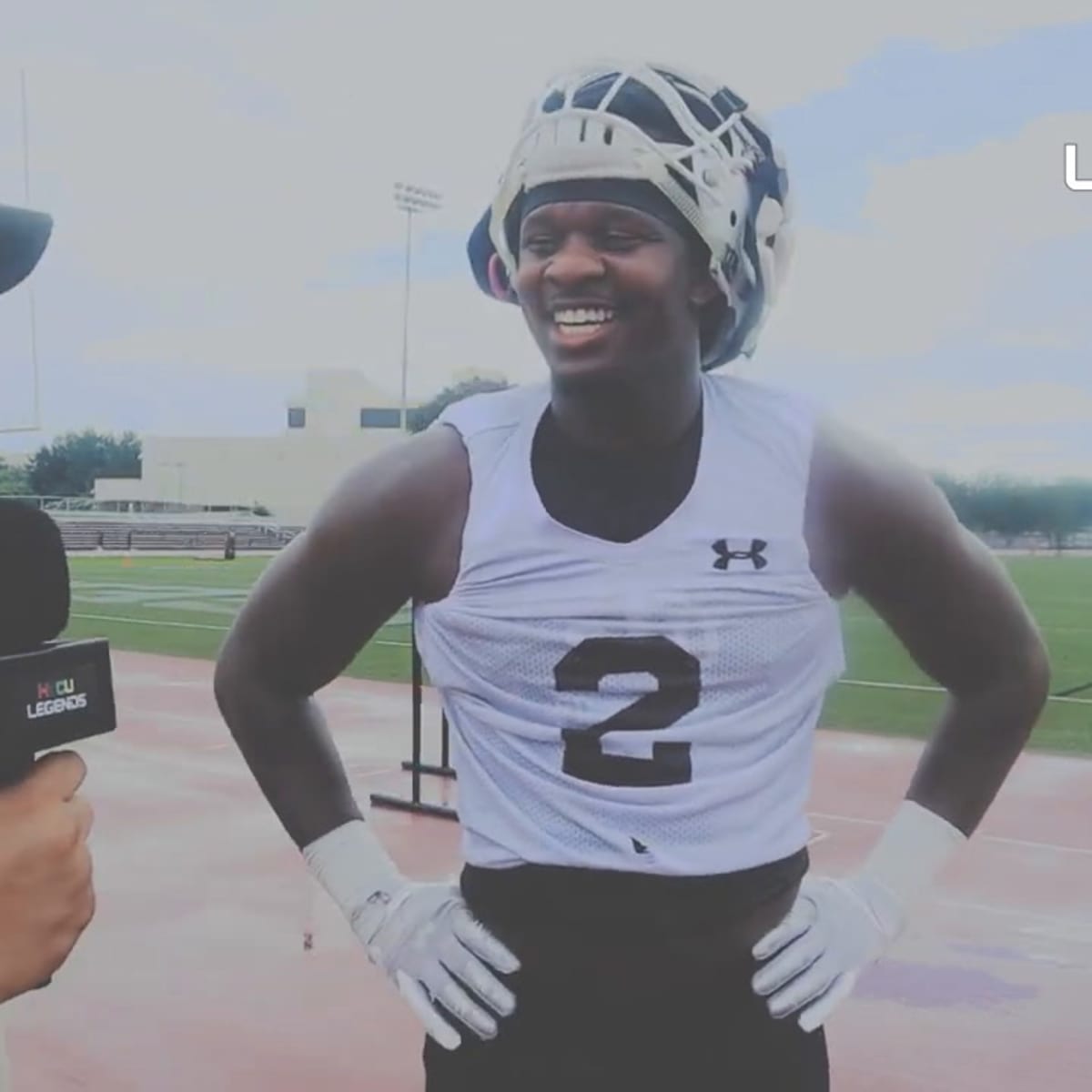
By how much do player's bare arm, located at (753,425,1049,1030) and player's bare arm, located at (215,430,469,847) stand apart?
0.45 meters

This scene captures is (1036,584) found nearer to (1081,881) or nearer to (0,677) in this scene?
(1081,881)

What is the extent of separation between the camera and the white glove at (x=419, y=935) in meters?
1.75

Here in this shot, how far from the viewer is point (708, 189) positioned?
67.9 inches

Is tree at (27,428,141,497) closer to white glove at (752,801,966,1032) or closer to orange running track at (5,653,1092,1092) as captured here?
orange running track at (5,653,1092,1092)

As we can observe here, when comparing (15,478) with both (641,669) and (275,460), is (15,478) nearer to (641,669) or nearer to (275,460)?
(275,460)

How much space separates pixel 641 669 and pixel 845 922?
0.41 m

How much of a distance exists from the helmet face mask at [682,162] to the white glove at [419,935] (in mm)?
730

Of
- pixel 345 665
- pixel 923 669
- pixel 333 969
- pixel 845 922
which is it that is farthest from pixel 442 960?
pixel 333 969

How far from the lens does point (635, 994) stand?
5.58ft

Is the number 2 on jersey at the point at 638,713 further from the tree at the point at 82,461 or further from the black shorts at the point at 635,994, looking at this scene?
the tree at the point at 82,461

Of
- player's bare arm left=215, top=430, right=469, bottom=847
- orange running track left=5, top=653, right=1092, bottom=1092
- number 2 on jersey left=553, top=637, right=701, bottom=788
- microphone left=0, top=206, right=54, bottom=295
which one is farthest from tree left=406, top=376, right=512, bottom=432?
orange running track left=5, top=653, right=1092, bottom=1092

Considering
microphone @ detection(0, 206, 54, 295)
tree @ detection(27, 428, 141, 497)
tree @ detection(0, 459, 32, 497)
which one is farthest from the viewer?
tree @ detection(27, 428, 141, 497)

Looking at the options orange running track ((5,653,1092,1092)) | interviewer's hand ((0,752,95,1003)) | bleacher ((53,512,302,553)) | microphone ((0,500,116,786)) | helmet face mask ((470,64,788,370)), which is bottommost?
bleacher ((53,512,302,553))

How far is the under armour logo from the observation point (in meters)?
1.73
